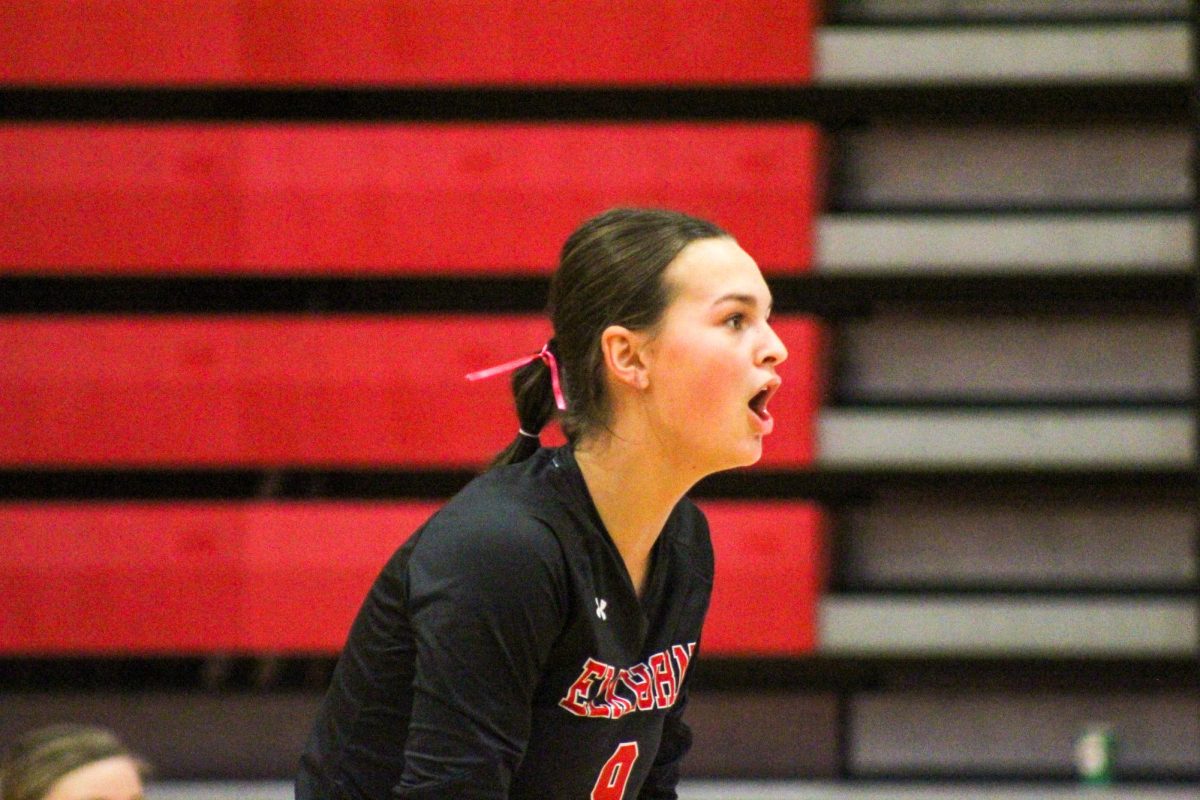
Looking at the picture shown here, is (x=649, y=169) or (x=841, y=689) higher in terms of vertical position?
(x=649, y=169)

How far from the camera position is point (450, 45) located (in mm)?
4125

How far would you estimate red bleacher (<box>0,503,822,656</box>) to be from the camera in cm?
402

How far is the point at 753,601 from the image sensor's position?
404cm

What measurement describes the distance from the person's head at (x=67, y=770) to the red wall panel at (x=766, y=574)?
90.4 inches

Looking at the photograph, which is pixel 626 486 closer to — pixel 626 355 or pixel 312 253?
pixel 626 355

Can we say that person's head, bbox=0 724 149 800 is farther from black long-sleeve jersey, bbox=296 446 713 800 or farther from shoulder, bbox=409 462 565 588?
shoulder, bbox=409 462 565 588

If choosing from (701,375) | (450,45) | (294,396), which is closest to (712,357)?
(701,375)

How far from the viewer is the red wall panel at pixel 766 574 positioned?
13.2 ft

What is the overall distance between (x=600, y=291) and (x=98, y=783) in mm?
1012

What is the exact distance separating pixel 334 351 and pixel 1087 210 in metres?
2.18

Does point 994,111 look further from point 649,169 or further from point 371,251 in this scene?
point 371,251

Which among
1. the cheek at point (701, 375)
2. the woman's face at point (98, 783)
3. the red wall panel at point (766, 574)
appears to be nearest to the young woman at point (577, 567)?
the cheek at point (701, 375)

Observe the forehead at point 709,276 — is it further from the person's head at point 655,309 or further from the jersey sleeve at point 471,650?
the jersey sleeve at point 471,650

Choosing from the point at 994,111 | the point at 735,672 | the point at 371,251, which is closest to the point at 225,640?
the point at 371,251
